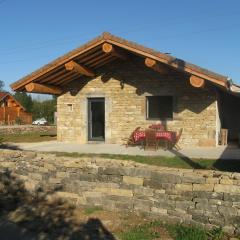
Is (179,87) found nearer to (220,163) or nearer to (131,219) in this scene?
(220,163)

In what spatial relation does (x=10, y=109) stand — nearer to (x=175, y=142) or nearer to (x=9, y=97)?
(x=9, y=97)

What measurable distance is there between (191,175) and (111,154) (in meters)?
7.20

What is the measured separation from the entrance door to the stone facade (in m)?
0.23

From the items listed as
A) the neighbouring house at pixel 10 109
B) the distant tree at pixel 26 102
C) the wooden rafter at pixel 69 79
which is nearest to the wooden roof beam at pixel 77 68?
the wooden rafter at pixel 69 79

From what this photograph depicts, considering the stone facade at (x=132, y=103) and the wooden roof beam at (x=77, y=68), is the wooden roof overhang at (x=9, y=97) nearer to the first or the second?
the stone facade at (x=132, y=103)

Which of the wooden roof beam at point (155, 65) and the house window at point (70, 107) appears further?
the house window at point (70, 107)

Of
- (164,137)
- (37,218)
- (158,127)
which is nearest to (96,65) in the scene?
(158,127)

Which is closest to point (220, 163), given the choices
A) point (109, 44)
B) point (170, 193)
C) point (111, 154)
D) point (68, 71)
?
point (111, 154)

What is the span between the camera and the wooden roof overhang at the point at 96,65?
14836 mm

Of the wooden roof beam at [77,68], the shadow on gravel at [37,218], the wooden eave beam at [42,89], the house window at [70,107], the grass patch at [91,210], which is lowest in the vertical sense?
the shadow on gravel at [37,218]

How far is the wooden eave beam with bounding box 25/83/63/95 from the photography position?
1739 centimetres

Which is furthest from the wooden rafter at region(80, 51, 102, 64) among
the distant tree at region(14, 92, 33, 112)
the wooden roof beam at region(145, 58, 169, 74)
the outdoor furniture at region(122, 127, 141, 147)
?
the distant tree at region(14, 92, 33, 112)

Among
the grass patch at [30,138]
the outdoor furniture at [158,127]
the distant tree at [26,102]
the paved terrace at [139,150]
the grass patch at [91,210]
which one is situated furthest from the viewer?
the distant tree at [26,102]

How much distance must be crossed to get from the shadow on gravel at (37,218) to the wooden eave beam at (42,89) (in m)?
7.08
